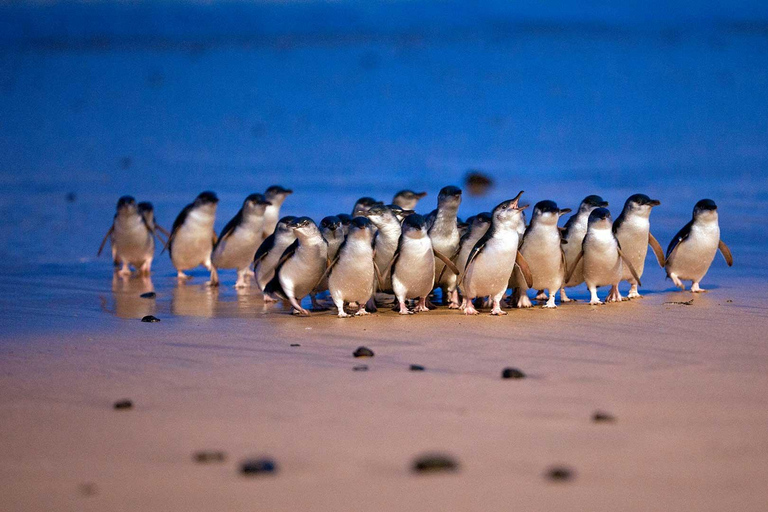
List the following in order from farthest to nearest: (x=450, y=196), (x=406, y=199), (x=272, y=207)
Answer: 1. (x=272, y=207)
2. (x=406, y=199)
3. (x=450, y=196)

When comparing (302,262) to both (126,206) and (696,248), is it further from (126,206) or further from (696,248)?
(126,206)

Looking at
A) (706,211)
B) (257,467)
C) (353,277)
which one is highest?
(706,211)

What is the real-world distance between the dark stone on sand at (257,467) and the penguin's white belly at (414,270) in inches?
129

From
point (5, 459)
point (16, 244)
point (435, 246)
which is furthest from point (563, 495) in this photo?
point (16, 244)

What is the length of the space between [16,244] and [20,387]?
328 inches

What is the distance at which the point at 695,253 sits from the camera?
7219mm

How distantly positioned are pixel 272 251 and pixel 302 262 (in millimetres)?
675

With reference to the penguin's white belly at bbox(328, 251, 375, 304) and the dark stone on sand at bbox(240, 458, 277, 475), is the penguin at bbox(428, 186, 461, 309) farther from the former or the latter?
the dark stone on sand at bbox(240, 458, 277, 475)

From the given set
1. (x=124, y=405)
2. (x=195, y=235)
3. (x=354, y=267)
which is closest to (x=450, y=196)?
(x=354, y=267)

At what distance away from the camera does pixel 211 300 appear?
290 inches

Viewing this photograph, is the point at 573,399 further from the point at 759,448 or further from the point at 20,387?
the point at 20,387

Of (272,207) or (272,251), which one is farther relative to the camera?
(272,207)

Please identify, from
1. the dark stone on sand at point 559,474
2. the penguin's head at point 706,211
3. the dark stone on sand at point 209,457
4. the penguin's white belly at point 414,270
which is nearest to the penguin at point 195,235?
the penguin's white belly at point 414,270

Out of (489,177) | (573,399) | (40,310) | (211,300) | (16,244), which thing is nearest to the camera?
(573,399)
